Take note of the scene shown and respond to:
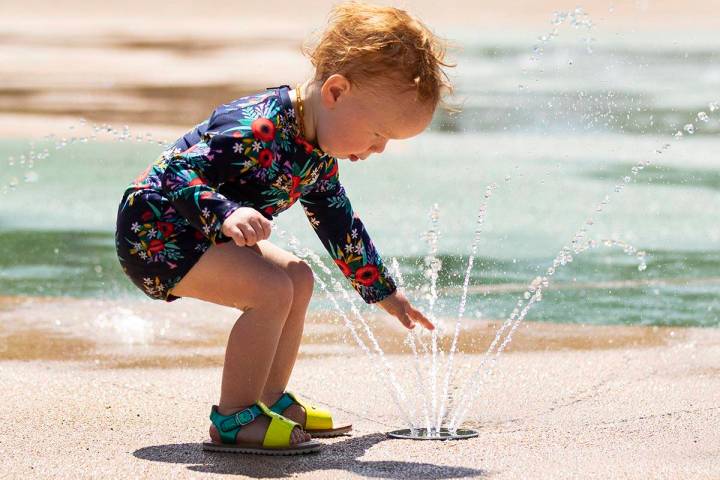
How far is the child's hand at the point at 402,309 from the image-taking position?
3301mm

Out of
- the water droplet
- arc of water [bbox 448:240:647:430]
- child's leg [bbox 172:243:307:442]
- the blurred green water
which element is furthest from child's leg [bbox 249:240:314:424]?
the water droplet

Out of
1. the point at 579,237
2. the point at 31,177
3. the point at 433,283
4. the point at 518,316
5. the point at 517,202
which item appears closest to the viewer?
the point at 433,283

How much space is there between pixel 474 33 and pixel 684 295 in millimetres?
14424

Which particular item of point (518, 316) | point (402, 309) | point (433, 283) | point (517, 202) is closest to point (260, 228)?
point (402, 309)

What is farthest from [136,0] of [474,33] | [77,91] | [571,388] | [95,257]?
[571,388]

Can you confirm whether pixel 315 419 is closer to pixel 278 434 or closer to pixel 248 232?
pixel 278 434

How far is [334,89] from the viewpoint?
9.79 ft

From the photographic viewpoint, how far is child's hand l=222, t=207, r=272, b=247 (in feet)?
8.89

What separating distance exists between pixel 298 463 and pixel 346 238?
2.18 feet

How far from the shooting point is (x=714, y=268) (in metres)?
5.76

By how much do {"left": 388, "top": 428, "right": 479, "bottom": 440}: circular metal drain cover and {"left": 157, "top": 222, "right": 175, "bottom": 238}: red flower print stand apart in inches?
28.2

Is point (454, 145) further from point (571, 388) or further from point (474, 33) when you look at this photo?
point (474, 33)

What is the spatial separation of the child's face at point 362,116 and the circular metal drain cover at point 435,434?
683 mm

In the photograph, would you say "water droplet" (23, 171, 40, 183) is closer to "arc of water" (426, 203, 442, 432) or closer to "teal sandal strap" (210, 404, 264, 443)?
"arc of water" (426, 203, 442, 432)
